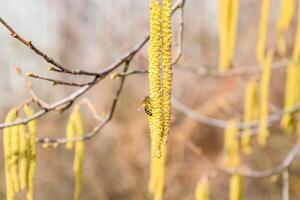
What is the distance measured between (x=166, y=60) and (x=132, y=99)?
23.2 ft

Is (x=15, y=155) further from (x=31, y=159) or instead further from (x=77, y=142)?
(x=77, y=142)

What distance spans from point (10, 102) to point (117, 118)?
1.75 meters

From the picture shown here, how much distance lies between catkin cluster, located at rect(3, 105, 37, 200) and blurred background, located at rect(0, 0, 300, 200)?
10.6 ft

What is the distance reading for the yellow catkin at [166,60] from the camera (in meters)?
0.89

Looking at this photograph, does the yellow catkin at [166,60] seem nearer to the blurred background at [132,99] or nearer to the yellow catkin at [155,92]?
the yellow catkin at [155,92]

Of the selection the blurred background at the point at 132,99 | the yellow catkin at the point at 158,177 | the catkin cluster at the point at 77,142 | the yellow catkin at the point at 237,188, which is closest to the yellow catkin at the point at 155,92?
the catkin cluster at the point at 77,142

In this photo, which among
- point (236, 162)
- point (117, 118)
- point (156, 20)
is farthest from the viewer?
point (117, 118)

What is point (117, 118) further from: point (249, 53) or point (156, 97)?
point (156, 97)

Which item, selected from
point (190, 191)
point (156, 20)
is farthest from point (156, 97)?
point (190, 191)

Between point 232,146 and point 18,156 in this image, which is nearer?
point 18,156

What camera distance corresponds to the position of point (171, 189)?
6.50 meters

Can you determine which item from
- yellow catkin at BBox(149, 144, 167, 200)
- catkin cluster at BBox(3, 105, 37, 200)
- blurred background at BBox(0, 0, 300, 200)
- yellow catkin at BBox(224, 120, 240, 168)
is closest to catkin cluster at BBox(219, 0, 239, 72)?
yellow catkin at BBox(149, 144, 167, 200)

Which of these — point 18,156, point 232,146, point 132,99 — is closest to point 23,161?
point 18,156

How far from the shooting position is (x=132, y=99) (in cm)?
796
